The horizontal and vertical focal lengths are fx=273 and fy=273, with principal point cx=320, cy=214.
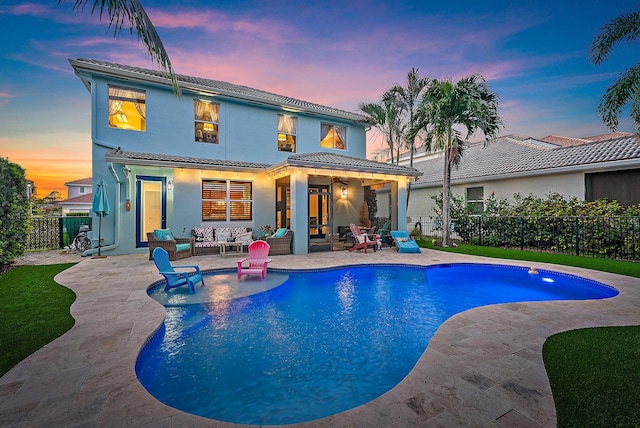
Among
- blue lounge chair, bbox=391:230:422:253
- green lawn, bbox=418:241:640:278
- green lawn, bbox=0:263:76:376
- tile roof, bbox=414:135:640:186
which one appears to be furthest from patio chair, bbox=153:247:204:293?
tile roof, bbox=414:135:640:186

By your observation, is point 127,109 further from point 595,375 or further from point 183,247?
Answer: point 595,375

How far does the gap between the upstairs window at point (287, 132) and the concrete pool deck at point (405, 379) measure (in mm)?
11011

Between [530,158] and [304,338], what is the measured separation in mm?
17389

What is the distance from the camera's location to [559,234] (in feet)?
38.1

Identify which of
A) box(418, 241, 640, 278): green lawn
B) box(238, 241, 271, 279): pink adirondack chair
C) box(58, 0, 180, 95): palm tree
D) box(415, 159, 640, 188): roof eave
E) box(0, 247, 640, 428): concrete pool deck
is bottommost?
box(0, 247, 640, 428): concrete pool deck

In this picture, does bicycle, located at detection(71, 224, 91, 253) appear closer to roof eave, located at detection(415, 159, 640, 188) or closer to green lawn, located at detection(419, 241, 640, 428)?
green lawn, located at detection(419, 241, 640, 428)

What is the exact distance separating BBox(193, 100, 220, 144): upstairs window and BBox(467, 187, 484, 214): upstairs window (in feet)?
48.0

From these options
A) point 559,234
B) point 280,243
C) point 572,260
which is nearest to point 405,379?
point 280,243

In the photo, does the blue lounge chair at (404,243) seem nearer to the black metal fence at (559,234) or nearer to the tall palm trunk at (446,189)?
the tall palm trunk at (446,189)

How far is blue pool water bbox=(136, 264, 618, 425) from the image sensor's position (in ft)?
9.93

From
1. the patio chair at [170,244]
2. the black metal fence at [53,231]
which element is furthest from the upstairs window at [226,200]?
the black metal fence at [53,231]

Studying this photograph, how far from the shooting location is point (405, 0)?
10.8 metres

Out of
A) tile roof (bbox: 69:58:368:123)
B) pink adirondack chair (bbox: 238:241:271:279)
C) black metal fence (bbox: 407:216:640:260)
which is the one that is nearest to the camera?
pink adirondack chair (bbox: 238:241:271:279)

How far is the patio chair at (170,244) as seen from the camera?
977 cm
